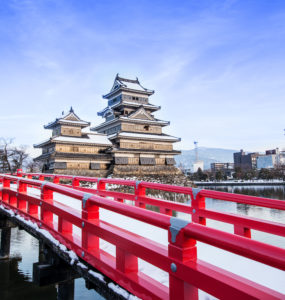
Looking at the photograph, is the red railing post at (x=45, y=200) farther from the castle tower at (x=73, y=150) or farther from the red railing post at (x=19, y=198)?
the castle tower at (x=73, y=150)

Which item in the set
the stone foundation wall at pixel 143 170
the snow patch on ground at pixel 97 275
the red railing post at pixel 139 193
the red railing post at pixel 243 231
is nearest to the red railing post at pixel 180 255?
→ the snow patch on ground at pixel 97 275

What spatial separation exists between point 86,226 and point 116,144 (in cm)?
3316

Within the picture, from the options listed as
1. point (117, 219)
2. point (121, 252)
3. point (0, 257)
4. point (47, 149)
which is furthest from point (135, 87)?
point (121, 252)

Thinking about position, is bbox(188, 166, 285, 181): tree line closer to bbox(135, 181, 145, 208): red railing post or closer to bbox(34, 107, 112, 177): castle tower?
bbox(34, 107, 112, 177): castle tower

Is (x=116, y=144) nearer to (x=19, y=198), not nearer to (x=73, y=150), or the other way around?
(x=73, y=150)

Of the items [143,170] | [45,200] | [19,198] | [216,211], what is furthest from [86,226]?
[143,170]

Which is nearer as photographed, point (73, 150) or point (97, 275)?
Answer: point (97, 275)

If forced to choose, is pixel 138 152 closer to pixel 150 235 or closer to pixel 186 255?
pixel 150 235

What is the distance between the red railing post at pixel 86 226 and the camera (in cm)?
321

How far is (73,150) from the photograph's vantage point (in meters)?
33.9

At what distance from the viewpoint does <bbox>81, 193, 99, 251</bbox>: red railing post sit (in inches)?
126

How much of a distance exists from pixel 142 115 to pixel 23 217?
1330 inches

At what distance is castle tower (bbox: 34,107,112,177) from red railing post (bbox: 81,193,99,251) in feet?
101

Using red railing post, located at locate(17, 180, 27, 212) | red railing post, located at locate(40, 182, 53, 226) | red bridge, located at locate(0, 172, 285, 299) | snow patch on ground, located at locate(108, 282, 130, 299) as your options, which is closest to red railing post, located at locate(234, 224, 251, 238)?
red bridge, located at locate(0, 172, 285, 299)
